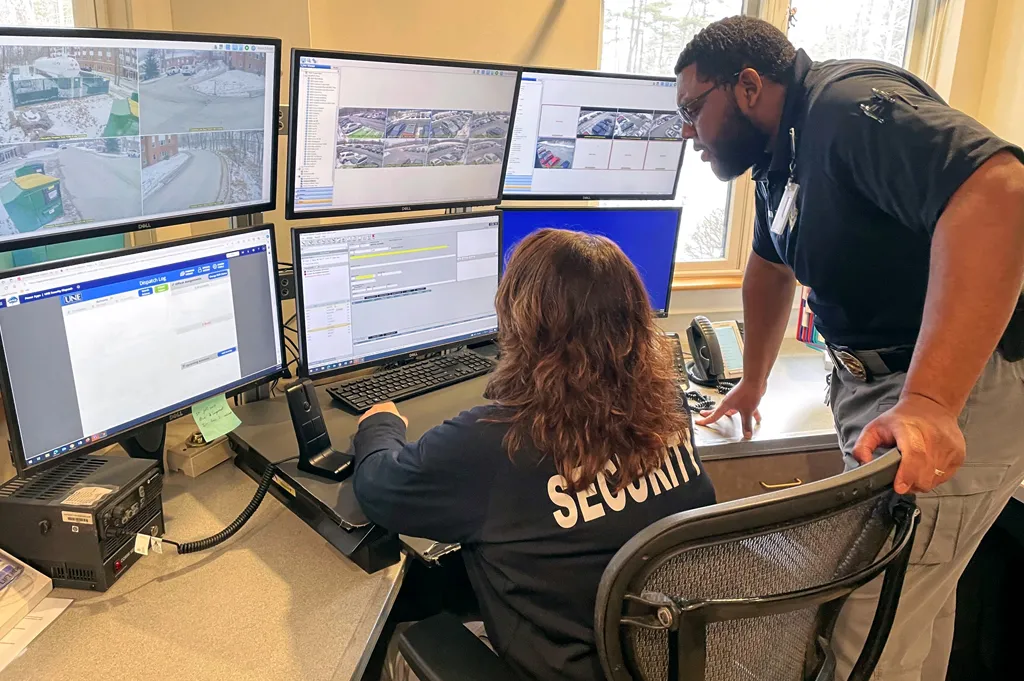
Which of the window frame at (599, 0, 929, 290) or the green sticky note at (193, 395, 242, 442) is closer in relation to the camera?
the green sticky note at (193, 395, 242, 442)

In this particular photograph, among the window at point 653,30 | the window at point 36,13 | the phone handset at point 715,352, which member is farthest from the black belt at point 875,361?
the window at point 36,13

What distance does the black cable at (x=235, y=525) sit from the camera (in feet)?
3.87

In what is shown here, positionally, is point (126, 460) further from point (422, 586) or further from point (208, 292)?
point (422, 586)

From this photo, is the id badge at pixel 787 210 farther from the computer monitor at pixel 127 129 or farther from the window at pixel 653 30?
the computer monitor at pixel 127 129

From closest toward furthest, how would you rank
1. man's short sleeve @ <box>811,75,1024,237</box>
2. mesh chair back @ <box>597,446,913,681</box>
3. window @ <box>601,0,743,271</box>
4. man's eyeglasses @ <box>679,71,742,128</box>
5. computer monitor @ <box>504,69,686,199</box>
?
1. mesh chair back @ <box>597,446,913,681</box>
2. man's short sleeve @ <box>811,75,1024,237</box>
3. man's eyeglasses @ <box>679,71,742,128</box>
4. computer monitor @ <box>504,69,686,199</box>
5. window @ <box>601,0,743,271</box>

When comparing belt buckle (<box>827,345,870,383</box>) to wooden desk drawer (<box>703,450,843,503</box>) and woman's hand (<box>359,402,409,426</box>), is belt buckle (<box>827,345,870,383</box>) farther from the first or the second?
woman's hand (<box>359,402,409,426</box>)

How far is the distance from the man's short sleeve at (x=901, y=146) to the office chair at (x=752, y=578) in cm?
44

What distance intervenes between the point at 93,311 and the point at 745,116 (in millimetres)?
1155

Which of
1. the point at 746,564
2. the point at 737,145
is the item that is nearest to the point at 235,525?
the point at 746,564

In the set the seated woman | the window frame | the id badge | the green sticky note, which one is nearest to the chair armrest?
the seated woman

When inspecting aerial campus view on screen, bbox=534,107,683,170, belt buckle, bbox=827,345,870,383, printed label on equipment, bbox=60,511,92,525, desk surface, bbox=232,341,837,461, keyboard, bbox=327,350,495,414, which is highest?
aerial campus view on screen, bbox=534,107,683,170

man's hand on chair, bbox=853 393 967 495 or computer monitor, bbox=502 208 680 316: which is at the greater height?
computer monitor, bbox=502 208 680 316

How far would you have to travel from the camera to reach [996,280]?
1.02 m

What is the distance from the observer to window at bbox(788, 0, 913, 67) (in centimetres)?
239
